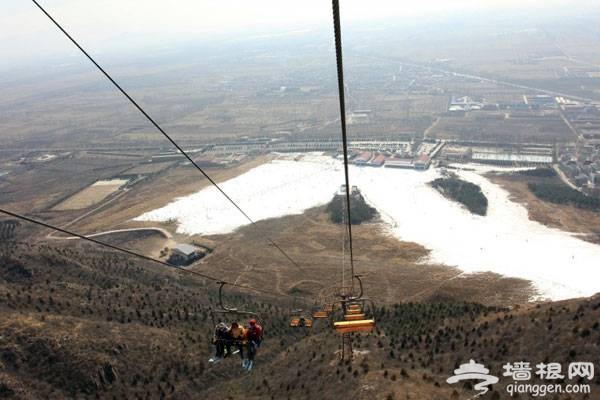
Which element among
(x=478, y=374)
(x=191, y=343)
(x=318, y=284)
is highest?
(x=478, y=374)

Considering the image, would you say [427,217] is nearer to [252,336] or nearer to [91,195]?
[252,336]

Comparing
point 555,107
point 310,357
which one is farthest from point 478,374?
point 555,107

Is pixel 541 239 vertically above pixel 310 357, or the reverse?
pixel 310 357

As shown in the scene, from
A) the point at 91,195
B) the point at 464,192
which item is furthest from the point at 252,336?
the point at 91,195

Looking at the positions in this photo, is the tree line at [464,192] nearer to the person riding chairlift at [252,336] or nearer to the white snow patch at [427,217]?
the white snow patch at [427,217]

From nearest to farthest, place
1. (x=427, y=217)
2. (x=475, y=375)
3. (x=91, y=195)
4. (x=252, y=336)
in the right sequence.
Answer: (x=252, y=336) < (x=475, y=375) < (x=427, y=217) < (x=91, y=195)

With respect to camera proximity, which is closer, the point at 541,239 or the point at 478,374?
the point at 478,374

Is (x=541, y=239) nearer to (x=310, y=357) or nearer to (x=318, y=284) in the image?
(x=318, y=284)

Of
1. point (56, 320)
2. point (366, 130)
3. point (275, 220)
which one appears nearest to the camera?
point (56, 320)

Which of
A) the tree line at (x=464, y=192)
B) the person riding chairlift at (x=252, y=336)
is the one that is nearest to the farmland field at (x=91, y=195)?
the tree line at (x=464, y=192)
